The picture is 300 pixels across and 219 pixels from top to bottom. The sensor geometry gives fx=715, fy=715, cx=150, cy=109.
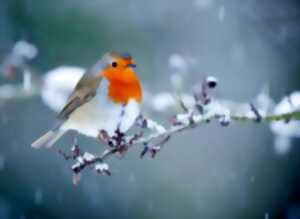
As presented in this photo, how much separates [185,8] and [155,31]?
27 cm

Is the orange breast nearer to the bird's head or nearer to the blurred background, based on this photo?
the bird's head

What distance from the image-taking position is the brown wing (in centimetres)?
117

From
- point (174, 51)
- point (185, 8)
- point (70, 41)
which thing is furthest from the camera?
point (185, 8)

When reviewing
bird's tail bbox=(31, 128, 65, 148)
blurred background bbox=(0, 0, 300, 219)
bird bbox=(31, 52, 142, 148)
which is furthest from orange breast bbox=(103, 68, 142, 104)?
blurred background bbox=(0, 0, 300, 219)

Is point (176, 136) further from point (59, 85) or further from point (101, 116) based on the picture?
point (101, 116)

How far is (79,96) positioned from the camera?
1.18 meters

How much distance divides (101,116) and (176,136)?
1.88 m

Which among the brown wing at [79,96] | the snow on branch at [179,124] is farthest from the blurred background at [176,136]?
the snow on branch at [179,124]

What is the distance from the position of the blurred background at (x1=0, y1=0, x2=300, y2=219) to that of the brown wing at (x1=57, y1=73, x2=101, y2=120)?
1522 millimetres

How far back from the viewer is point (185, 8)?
3264 millimetres

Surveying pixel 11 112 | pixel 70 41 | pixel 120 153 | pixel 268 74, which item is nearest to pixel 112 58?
pixel 120 153

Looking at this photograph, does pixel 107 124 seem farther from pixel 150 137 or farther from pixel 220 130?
pixel 220 130

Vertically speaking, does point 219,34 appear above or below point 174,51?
above

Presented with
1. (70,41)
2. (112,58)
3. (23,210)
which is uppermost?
(70,41)
